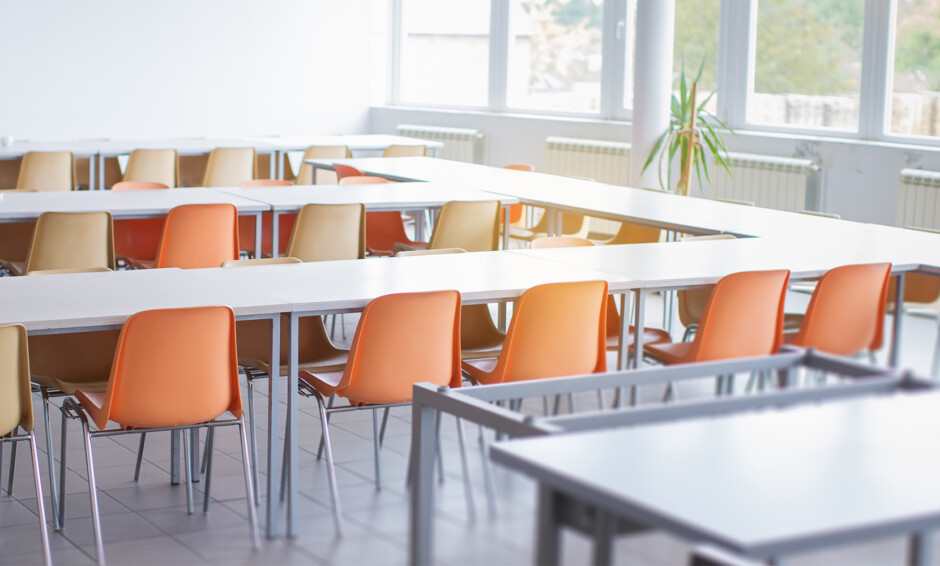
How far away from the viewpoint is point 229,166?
8.64 meters

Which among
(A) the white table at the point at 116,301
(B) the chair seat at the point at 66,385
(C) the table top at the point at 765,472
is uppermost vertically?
(C) the table top at the point at 765,472

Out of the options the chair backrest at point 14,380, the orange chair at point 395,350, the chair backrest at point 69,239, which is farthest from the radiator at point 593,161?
the chair backrest at point 14,380

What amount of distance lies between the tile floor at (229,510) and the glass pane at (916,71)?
4559 millimetres

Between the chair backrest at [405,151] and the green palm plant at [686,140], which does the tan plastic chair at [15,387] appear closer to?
the green palm plant at [686,140]

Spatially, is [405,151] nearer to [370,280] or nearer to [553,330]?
[370,280]

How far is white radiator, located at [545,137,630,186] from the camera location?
966cm

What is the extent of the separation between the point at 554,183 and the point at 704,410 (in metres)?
5.12

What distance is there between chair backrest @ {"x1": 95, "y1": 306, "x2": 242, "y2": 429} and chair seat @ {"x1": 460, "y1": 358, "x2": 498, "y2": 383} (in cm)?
86

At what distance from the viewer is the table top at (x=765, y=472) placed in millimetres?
1397

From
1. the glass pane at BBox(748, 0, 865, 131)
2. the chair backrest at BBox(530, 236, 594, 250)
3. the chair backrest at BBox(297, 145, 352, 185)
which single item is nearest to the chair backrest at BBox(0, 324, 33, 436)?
the chair backrest at BBox(530, 236, 594, 250)

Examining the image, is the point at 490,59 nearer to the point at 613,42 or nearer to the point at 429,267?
the point at 613,42

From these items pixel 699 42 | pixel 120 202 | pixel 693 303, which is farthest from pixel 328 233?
pixel 699 42

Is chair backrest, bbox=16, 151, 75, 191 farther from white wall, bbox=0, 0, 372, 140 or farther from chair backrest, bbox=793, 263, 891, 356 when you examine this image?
chair backrest, bbox=793, 263, 891, 356

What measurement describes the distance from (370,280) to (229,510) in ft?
2.83
